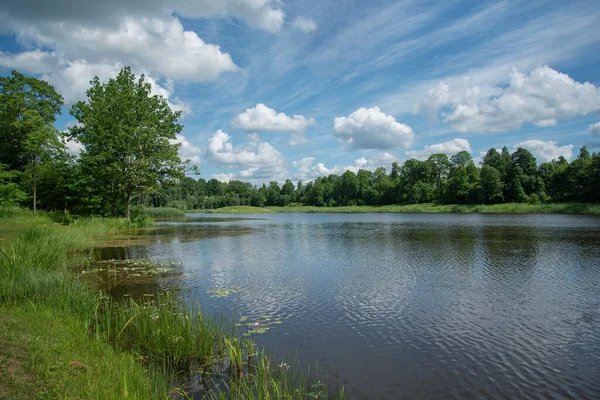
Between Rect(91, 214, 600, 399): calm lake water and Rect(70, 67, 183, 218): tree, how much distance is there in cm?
1769

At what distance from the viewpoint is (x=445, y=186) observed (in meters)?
112

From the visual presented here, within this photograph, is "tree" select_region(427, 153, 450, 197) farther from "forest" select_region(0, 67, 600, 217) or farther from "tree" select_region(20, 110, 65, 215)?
"tree" select_region(20, 110, 65, 215)

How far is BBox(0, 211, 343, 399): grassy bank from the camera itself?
579 centimetres

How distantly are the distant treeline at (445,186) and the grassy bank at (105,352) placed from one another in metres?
35.7

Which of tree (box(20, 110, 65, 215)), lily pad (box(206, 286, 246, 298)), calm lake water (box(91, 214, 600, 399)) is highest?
tree (box(20, 110, 65, 215))

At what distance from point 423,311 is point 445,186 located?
354ft

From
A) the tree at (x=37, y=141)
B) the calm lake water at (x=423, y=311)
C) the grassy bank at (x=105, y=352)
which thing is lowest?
the calm lake water at (x=423, y=311)

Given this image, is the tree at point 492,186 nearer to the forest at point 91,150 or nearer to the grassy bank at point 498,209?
the grassy bank at point 498,209

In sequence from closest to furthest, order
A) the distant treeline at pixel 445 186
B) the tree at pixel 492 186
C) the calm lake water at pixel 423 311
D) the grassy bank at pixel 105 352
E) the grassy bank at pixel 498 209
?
the grassy bank at pixel 105 352, the calm lake water at pixel 423 311, the grassy bank at pixel 498 209, the distant treeline at pixel 445 186, the tree at pixel 492 186

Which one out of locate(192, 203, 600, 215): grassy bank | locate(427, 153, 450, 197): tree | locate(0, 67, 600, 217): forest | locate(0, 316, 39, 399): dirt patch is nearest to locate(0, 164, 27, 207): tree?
locate(0, 67, 600, 217): forest

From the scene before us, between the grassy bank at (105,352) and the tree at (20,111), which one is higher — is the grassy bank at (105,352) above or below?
below

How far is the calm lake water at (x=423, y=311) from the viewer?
316 inches

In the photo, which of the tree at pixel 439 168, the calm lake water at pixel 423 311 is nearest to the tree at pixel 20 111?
the calm lake water at pixel 423 311

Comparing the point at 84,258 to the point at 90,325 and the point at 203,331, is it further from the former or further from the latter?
the point at 203,331
